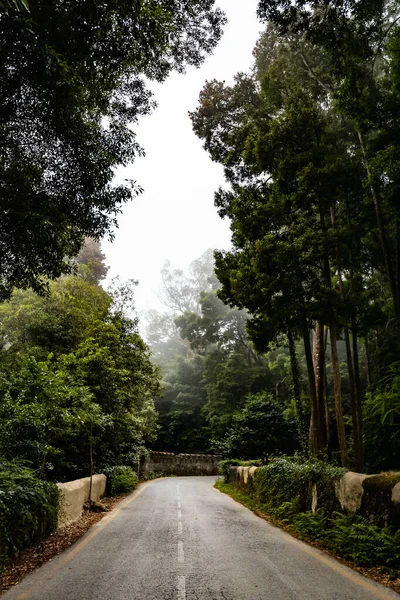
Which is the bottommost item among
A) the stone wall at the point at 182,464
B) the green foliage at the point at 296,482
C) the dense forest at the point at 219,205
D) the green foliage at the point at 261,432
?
the stone wall at the point at 182,464

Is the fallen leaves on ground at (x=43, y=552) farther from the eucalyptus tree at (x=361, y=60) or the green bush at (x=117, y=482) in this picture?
the eucalyptus tree at (x=361, y=60)

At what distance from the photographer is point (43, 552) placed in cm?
586

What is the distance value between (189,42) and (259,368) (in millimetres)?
25817

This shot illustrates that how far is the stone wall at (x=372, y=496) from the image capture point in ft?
18.1

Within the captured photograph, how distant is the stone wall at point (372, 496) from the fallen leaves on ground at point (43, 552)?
485 cm

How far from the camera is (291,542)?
22.1ft

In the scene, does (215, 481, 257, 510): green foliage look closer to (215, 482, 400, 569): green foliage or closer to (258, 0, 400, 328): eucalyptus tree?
(215, 482, 400, 569): green foliage

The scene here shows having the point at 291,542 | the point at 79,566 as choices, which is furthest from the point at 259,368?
the point at 79,566

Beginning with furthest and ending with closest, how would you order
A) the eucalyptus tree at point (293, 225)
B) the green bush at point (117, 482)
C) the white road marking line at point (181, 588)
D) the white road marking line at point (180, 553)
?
the green bush at point (117, 482), the eucalyptus tree at point (293, 225), the white road marking line at point (180, 553), the white road marking line at point (181, 588)

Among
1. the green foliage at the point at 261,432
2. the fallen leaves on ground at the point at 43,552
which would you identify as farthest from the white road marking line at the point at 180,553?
the green foliage at the point at 261,432

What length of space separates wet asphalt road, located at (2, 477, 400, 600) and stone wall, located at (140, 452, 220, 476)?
75.6 ft

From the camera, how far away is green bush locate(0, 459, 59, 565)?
536 cm

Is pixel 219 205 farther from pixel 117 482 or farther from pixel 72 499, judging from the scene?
pixel 117 482

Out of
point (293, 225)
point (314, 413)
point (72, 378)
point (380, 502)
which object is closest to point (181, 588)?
point (380, 502)
